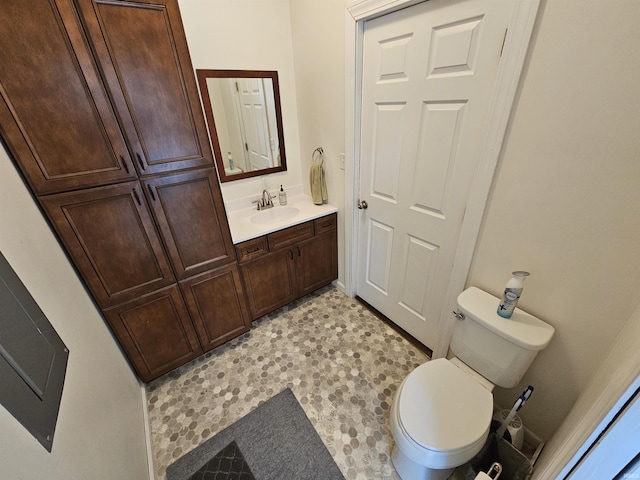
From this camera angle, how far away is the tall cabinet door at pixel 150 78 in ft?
3.36

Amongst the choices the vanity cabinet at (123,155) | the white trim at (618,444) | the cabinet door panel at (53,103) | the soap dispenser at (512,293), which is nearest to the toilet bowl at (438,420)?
the soap dispenser at (512,293)

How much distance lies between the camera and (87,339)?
1.05 metres

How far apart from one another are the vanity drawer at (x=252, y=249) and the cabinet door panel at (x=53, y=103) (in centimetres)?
78

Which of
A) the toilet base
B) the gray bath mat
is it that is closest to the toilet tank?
the toilet base

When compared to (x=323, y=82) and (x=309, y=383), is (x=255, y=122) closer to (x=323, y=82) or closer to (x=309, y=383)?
(x=323, y=82)

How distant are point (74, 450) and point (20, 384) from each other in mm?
302

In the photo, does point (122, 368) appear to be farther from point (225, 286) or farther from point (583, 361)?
point (583, 361)

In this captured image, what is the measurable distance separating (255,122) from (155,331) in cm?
161

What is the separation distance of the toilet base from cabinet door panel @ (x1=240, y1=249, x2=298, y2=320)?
1.22m

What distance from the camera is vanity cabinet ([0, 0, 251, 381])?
0.94 metres

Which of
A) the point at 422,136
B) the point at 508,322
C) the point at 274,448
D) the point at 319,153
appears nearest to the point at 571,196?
the point at 508,322

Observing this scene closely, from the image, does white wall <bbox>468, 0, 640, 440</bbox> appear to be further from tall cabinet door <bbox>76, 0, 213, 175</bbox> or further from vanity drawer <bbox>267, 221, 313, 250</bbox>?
tall cabinet door <bbox>76, 0, 213, 175</bbox>

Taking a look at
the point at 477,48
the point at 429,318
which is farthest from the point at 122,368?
the point at 477,48

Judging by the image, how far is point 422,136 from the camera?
1332mm
